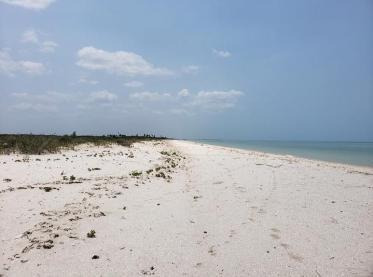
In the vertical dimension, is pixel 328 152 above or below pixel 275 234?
above

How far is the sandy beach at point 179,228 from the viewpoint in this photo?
5344 millimetres

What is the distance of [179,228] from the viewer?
708 cm

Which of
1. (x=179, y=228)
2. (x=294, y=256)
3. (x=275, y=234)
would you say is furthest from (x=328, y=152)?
(x=294, y=256)

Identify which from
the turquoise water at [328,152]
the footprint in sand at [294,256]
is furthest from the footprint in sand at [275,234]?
the turquoise water at [328,152]

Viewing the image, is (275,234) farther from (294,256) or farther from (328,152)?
(328,152)

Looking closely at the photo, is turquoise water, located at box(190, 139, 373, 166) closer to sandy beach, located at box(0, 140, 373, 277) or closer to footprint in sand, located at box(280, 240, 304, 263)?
sandy beach, located at box(0, 140, 373, 277)

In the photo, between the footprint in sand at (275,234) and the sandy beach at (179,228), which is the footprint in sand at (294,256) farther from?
the footprint in sand at (275,234)

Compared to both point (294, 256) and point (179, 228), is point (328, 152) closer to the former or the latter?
point (179, 228)

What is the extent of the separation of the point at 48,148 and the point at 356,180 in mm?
16461

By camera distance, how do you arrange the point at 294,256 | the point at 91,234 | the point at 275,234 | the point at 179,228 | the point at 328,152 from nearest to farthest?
the point at 294,256 → the point at 91,234 → the point at 275,234 → the point at 179,228 → the point at 328,152

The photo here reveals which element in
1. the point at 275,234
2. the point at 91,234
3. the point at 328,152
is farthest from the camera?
the point at 328,152

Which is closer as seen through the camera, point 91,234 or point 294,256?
point 294,256

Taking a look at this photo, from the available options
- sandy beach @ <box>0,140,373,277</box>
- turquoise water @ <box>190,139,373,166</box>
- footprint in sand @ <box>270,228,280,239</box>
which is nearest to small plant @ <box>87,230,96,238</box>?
sandy beach @ <box>0,140,373,277</box>

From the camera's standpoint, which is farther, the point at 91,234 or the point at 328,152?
the point at 328,152
